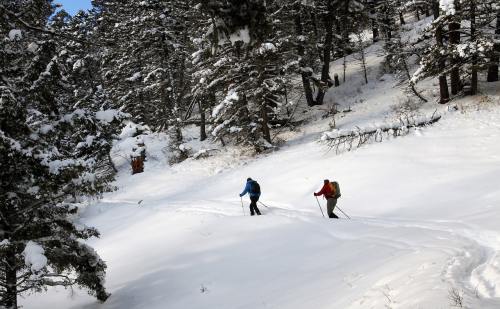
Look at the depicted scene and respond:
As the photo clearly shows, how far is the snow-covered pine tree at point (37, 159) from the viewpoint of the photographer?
875cm

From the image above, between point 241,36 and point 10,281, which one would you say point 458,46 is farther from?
point 10,281

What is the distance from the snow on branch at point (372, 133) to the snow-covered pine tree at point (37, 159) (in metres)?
13.0

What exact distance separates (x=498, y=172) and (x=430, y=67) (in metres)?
8.25

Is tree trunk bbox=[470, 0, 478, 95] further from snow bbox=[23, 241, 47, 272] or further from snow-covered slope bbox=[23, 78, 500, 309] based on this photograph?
snow bbox=[23, 241, 47, 272]

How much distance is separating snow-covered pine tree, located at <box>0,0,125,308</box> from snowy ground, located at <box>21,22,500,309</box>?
2.89 metres

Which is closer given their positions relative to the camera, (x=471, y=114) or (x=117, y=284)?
(x=117, y=284)

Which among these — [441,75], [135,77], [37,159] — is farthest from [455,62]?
[135,77]

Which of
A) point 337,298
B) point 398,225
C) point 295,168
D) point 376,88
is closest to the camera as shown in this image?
point 337,298

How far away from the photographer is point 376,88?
3002cm

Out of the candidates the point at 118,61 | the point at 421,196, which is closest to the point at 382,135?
the point at 421,196

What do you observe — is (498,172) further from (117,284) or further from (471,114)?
(117,284)

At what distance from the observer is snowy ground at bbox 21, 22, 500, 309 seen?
7.60m

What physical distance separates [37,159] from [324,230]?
8038 millimetres

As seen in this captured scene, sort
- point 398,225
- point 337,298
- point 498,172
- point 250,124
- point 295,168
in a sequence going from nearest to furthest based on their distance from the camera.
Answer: point 337,298
point 398,225
point 498,172
point 295,168
point 250,124
